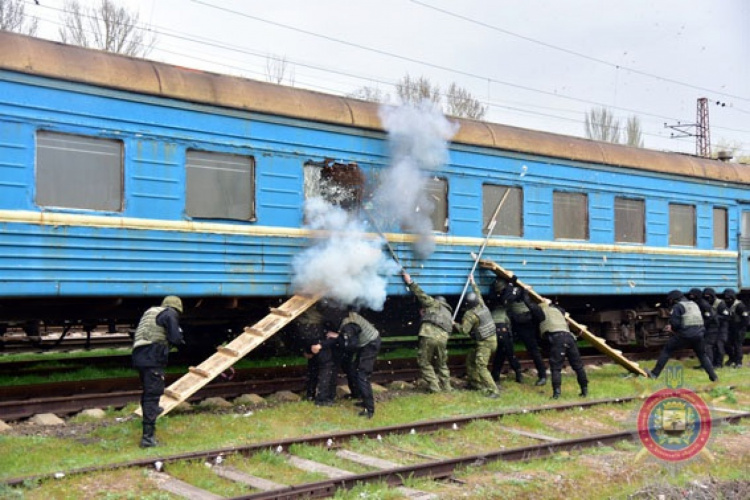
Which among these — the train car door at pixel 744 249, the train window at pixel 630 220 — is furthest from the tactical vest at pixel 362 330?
the train car door at pixel 744 249

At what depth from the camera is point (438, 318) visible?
31.4ft

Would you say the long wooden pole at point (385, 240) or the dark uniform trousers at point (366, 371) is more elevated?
the long wooden pole at point (385, 240)

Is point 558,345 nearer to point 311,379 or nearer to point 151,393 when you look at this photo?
point 311,379

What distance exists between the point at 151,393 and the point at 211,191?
8.45ft

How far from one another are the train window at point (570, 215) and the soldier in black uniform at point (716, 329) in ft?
7.39

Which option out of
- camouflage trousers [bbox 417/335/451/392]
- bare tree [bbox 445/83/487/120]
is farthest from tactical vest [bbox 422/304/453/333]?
bare tree [bbox 445/83/487/120]

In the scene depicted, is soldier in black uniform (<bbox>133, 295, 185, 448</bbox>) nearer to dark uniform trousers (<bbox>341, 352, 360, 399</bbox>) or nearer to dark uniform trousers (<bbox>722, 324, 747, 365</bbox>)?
dark uniform trousers (<bbox>341, 352, 360, 399</bbox>)

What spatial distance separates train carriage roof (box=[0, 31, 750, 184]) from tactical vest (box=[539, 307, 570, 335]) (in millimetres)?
2549

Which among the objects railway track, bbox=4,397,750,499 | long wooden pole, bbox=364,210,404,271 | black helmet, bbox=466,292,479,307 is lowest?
railway track, bbox=4,397,750,499

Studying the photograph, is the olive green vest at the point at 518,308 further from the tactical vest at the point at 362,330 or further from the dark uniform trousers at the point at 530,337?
the tactical vest at the point at 362,330

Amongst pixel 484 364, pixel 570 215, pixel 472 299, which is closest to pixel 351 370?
pixel 484 364

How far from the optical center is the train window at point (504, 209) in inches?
432

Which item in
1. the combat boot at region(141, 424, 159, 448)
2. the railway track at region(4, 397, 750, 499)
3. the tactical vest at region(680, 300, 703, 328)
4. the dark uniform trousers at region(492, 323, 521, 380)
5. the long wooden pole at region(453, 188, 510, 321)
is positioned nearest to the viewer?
the railway track at region(4, 397, 750, 499)

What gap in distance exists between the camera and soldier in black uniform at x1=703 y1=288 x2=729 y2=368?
12.0 meters
